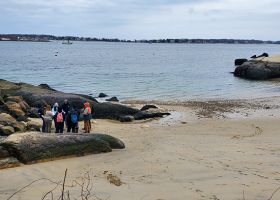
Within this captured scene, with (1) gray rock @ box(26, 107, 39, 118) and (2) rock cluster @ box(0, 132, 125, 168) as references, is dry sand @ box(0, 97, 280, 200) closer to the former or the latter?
(2) rock cluster @ box(0, 132, 125, 168)

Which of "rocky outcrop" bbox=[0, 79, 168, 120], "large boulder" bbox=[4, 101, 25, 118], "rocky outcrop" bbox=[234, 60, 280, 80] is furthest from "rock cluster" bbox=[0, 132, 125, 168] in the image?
"rocky outcrop" bbox=[234, 60, 280, 80]

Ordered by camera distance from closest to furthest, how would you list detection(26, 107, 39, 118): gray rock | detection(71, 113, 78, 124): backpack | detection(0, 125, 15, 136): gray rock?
detection(0, 125, 15, 136): gray rock → detection(71, 113, 78, 124): backpack → detection(26, 107, 39, 118): gray rock

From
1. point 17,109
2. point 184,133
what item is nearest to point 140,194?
point 184,133

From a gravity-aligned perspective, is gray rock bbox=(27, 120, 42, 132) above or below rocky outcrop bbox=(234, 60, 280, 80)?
above

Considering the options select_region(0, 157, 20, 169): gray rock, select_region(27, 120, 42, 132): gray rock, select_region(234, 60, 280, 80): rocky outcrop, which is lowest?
select_region(234, 60, 280, 80): rocky outcrop

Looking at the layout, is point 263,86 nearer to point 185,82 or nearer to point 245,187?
point 185,82

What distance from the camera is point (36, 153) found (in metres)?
12.6


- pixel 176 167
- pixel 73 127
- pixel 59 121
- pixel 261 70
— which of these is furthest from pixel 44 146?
pixel 261 70

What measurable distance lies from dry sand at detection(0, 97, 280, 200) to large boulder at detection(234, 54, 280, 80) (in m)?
29.2

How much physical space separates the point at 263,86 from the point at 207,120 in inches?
816

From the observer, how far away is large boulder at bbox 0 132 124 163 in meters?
12.5

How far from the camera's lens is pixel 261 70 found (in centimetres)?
4903

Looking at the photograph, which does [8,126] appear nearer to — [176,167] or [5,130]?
[5,130]

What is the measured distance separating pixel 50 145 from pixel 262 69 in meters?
39.5
